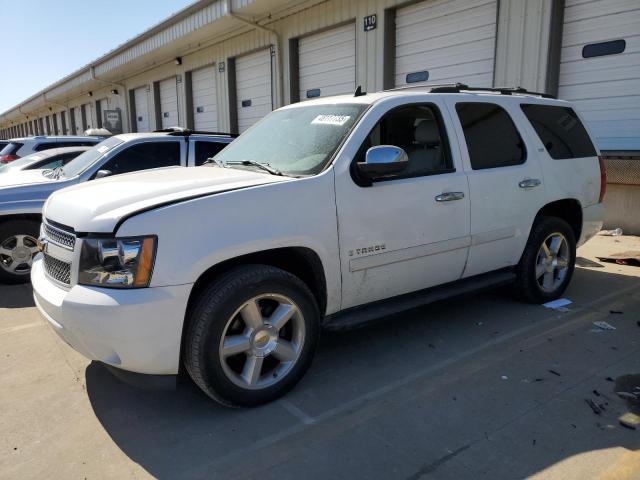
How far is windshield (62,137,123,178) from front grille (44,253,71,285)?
3243 millimetres

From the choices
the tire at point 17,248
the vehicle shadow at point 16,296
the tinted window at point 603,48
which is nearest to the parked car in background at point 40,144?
the tire at point 17,248

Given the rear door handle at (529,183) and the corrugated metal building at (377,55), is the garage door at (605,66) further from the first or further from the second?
the rear door handle at (529,183)

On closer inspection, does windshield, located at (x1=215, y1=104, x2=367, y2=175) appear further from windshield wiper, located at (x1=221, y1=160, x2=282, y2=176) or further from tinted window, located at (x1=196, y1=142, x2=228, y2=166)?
tinted window, located at (x1=196, y1=142, x2=228, y2=166)

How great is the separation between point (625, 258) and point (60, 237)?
21.1 ft

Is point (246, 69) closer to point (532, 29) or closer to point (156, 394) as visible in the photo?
point (532, 29)

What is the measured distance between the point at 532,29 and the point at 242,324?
7998 millimetres

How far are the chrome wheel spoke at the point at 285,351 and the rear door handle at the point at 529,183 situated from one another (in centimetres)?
249

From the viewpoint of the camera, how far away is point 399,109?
12.3ft

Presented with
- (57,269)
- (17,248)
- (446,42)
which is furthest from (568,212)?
(446,42)

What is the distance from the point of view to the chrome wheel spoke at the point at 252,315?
293 cm

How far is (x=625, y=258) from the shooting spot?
251 inches

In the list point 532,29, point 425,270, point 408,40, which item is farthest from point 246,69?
point 425,270

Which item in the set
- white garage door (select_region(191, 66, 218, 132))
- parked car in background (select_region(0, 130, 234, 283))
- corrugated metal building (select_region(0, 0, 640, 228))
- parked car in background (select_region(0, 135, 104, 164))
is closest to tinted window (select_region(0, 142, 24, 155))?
parked car in background (select_region(0, 135, 104, 164))

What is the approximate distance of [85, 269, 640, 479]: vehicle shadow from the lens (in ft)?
8.52
